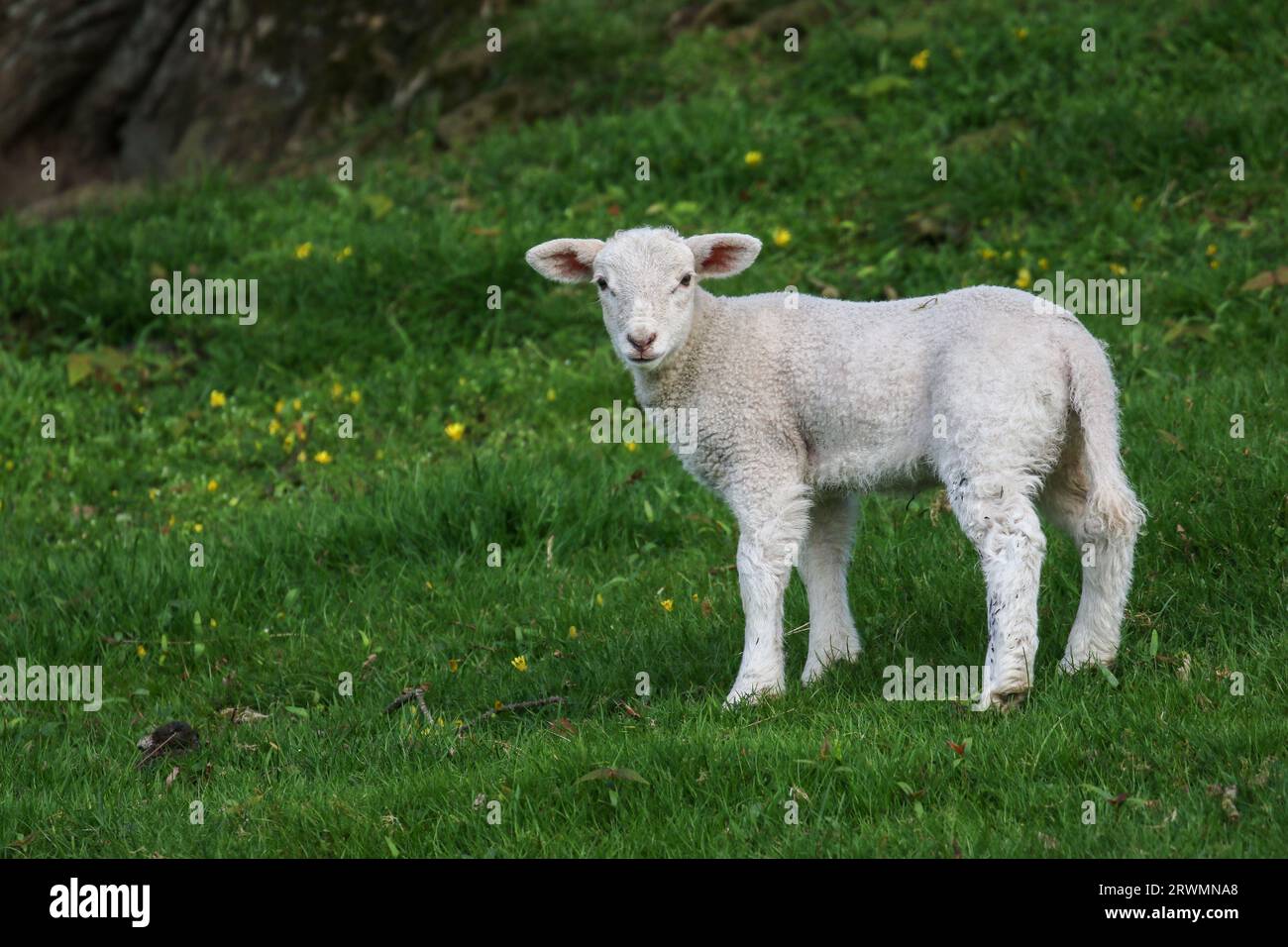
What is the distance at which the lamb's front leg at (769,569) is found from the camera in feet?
19.9

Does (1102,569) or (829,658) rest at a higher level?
(1102,569)

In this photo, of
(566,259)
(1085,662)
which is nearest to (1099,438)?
(1085,662)

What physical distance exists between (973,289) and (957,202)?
5202 mm

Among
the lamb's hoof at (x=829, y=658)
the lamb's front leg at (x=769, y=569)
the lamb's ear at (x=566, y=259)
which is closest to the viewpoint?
the lamb's front leg at (x=769, y=569)

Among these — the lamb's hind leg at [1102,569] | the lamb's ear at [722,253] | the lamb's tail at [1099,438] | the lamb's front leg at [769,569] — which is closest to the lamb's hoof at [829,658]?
the lamb's front leg at [769,569]

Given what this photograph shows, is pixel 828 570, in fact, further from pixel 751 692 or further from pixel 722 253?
pixel 722 253

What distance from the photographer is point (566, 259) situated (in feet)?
21.6

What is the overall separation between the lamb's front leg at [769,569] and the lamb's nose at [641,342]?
2.36 ft

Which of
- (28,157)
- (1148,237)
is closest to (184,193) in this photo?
(28,157)

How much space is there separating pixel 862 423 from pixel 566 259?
1.47m

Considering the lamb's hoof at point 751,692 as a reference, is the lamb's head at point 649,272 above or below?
above

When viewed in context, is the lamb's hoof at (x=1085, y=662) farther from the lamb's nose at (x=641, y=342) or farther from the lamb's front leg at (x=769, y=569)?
the lamb's nose at (x=641, y=342)

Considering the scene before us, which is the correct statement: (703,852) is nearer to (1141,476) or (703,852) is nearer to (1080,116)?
(1141,476)

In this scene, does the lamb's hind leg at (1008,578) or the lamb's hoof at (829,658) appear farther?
the lamb's hoof at (829,658)
